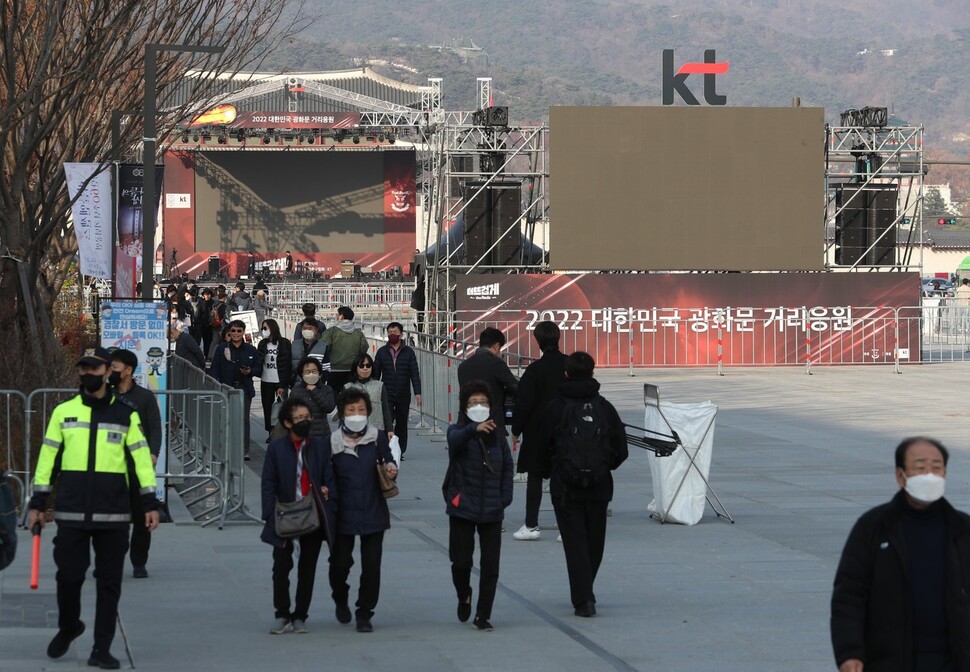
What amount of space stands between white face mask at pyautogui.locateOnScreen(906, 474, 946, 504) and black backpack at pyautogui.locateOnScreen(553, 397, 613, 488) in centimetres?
426

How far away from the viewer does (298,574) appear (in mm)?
9008

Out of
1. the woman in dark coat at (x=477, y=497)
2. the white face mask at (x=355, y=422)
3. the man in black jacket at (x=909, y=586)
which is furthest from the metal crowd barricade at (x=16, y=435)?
the man in black jacket at (x=909, y=586)

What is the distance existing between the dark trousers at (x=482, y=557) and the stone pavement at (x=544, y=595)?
205 mm

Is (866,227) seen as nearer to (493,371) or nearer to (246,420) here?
(246,420)

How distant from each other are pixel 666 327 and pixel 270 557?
24.3m

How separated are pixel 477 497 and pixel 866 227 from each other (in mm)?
30602

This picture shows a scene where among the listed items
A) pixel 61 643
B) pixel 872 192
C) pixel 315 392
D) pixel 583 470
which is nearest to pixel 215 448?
pixel 315 392

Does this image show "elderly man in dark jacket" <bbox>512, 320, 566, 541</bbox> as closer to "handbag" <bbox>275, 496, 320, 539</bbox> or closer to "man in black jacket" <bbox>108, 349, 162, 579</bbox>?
"man in black jacket" <bbox>108, 349, 162, 579</bbox>

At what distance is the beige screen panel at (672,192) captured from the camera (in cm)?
3634

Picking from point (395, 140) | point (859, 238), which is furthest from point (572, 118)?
point (395, 140)

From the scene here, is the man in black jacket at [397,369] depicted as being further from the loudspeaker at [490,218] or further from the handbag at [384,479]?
the loudspeaker at [490,218]

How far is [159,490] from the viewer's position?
13188 mm

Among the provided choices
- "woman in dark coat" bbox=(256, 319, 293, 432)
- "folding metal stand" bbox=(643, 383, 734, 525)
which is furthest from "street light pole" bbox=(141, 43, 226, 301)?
"folding metal stand" bbox=(643, 383, 734, 525)

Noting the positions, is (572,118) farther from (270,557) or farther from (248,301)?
(270,557)
